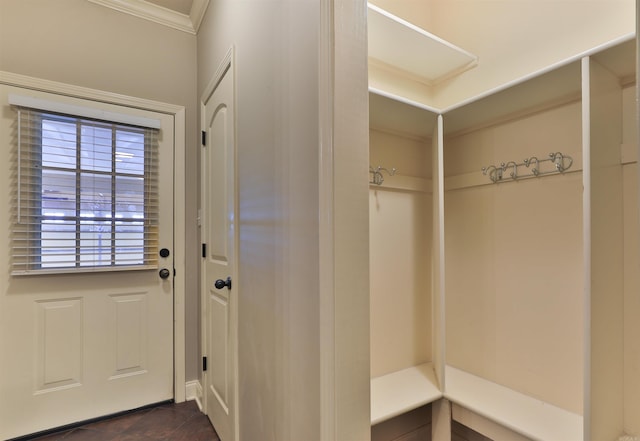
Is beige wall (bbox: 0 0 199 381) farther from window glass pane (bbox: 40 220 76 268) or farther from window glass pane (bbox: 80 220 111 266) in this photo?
window glass pane (bbox: 40 220 76 268)

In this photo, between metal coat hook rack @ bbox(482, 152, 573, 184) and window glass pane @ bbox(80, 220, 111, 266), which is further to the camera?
window glass pane @ bbox(80, 220, 111, 266)

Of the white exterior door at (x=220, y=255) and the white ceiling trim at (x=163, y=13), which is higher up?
the white ceiling trim at (x=163, y=13)

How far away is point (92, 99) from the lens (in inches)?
85.0

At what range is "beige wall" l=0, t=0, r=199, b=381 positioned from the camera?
1.98 metres

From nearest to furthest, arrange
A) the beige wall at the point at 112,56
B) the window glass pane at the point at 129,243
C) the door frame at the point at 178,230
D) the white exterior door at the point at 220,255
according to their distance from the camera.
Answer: the white exterior door at the point at 220,255 < the beige wall at the point at 112,56 < the window glass pane at the point at 129,243 < the door frame at the point at 178,230

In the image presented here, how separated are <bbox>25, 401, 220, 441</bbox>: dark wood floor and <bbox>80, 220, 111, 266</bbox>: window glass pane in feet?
3.35

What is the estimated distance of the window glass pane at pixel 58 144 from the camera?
2014 mm

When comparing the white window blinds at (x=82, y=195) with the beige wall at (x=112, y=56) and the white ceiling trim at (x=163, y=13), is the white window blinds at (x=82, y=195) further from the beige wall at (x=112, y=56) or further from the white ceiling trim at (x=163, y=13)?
the white ceiling trim at (x=163, y=13)

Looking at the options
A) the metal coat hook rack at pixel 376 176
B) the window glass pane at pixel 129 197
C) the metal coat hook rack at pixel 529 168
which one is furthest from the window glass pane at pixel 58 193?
the metal coat hook rack at pixel 529 168

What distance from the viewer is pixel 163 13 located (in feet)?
7.76

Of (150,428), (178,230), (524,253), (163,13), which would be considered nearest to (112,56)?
(163,13)

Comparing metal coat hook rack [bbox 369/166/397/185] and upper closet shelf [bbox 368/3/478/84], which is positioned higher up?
upper closet shelf [bbox 368/3/478/84]

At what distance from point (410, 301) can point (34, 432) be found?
239 centimetres

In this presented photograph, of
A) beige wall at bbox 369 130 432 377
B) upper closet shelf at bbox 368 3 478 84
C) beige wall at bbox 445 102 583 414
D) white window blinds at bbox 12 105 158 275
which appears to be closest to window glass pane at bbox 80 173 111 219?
white window blinds at bbox 12 105 158 275
